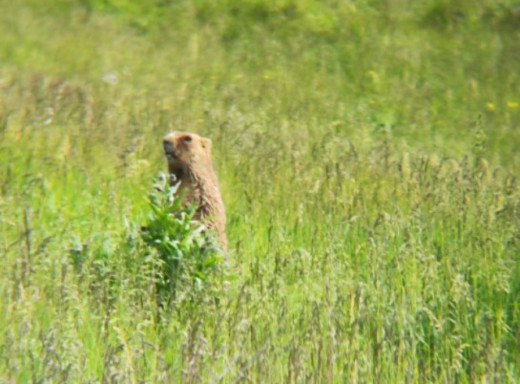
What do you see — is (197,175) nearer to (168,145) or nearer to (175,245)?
(168,145)

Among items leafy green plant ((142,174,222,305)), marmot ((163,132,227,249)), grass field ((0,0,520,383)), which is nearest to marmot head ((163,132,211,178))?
marmot ((163,132,227,249))

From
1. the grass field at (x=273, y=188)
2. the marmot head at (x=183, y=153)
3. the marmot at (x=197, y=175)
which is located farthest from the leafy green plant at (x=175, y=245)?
the marmot head at (x=183, y=153)

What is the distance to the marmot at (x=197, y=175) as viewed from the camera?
214 inches

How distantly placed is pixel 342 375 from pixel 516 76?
8954 mm

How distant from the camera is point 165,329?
4.28m

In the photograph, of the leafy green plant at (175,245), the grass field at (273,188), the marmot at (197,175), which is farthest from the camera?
the marmot at (197,175)

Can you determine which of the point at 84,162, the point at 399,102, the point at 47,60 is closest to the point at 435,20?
the point at 399,102

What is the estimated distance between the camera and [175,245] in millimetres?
4773

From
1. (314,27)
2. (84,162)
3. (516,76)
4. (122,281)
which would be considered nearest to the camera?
(122,281)

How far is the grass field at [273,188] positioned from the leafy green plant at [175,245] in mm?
75

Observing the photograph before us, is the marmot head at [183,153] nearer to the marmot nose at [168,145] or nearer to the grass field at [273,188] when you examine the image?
the marmot nose at [168,145]

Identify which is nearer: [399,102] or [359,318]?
[359,318]

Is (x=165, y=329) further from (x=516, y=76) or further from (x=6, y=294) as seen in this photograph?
(x=516, y=76)

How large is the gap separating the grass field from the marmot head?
1.38ft
